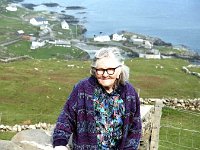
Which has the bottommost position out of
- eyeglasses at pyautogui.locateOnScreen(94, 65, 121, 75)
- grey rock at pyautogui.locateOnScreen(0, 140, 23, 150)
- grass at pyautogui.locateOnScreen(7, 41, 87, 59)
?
grass at pyautogui.locateOnScreen(7, 41, 87, 59)

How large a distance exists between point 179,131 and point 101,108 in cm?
1723

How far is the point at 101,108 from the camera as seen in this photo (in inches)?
284

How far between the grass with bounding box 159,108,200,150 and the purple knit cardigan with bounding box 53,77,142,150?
1321 centimetres

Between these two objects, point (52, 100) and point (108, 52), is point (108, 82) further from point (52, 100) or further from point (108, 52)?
point (52, 100)

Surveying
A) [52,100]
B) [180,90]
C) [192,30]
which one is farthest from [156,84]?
[192,30]

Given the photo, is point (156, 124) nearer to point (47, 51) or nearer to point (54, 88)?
point (54, 88)

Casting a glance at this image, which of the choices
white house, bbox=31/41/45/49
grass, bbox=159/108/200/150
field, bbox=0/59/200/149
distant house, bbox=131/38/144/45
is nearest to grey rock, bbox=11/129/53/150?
grass, bbox=159/108/200/150

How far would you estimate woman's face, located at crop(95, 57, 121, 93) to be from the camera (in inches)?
283

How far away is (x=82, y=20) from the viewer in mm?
197750

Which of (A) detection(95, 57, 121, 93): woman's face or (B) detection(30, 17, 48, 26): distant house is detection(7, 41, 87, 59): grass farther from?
(A) detection(95, 57, 121, 93): woman's face

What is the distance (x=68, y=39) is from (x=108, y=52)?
488 feet

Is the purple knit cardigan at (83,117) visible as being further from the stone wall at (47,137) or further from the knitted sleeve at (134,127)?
the stone wall at (47,137)

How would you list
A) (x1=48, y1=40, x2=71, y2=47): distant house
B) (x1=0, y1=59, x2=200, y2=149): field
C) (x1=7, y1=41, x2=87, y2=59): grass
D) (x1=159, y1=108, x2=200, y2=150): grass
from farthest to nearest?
(x1=48, y1=40, x2=71, y2=47): distant house
(x1=7, y1=41, x2=87, y2=59): grass
(x1=0, y1=59, x2=200, y2=149): field
(x1=159, y1=108, x2=200, y2=150): grass

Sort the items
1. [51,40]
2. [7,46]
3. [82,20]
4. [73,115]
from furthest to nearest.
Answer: [82,20], [51,40], [7,46], [73,115]
